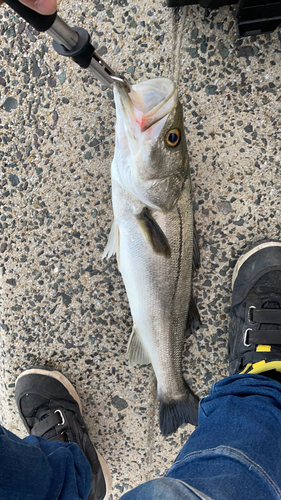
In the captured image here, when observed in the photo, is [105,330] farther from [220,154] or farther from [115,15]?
[115,15]

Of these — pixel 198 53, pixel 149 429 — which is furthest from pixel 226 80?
pixel 149 429

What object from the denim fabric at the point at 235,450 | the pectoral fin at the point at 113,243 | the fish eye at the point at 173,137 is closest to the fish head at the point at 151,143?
the fish eye at the point at 173,137

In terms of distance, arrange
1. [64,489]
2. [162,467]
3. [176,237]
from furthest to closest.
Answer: [162,467] < [176,237] < [64,489]

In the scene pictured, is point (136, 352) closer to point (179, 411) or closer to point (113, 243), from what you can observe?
point (179, 411)

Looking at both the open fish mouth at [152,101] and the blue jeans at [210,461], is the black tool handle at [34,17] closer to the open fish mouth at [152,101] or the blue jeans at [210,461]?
Answer: the open fish mouth at [152,101]

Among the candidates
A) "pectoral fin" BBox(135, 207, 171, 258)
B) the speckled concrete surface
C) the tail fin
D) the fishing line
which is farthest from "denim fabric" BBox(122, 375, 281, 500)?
the fishing line

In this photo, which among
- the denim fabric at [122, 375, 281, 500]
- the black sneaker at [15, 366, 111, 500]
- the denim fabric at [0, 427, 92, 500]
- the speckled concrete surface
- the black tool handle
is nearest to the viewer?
the black tool handle

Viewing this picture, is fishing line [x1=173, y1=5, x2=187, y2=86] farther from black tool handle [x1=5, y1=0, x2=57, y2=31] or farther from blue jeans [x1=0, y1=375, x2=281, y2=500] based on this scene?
→ blue jeans [x1=0, y1=375, x2=281, y2=500]

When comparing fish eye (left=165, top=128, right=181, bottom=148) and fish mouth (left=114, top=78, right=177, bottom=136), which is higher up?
fish mouth (left=114, top=78, right=177, bottom=136)

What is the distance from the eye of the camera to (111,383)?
1.86m

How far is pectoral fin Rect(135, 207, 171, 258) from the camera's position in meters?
1.37

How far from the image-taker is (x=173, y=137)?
1245 millimetres

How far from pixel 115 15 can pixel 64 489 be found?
2.13m

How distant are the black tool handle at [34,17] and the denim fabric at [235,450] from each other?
4.56 feet
